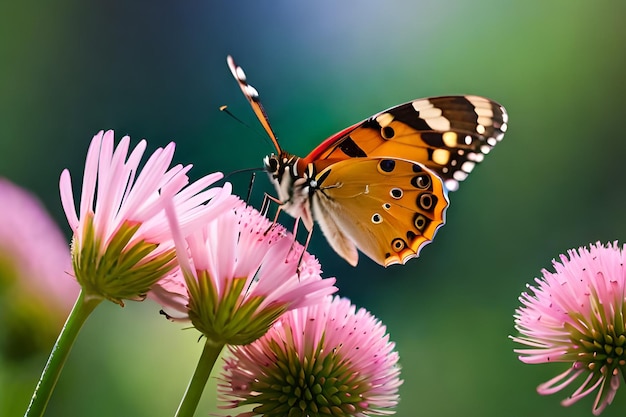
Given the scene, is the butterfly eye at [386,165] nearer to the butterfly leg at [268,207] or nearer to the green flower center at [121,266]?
the butterfly leg at [268,207]

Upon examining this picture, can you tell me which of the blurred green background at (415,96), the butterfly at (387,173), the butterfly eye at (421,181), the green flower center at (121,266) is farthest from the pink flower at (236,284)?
the blurred green background at (415,96)

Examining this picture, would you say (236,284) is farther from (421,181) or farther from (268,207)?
(421,181)

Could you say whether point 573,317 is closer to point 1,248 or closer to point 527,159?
point 1,248

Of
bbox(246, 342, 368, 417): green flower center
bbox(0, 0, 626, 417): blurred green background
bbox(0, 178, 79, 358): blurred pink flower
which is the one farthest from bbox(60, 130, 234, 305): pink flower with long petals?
bbox(0, 0, 626, 417): blurred green background

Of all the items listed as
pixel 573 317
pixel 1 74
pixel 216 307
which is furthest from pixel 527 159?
pixel 216 307

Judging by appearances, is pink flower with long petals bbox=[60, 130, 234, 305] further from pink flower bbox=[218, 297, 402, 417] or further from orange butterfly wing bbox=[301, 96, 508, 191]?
orange butterfly wing bbox=[301, 96, 508, 191]
